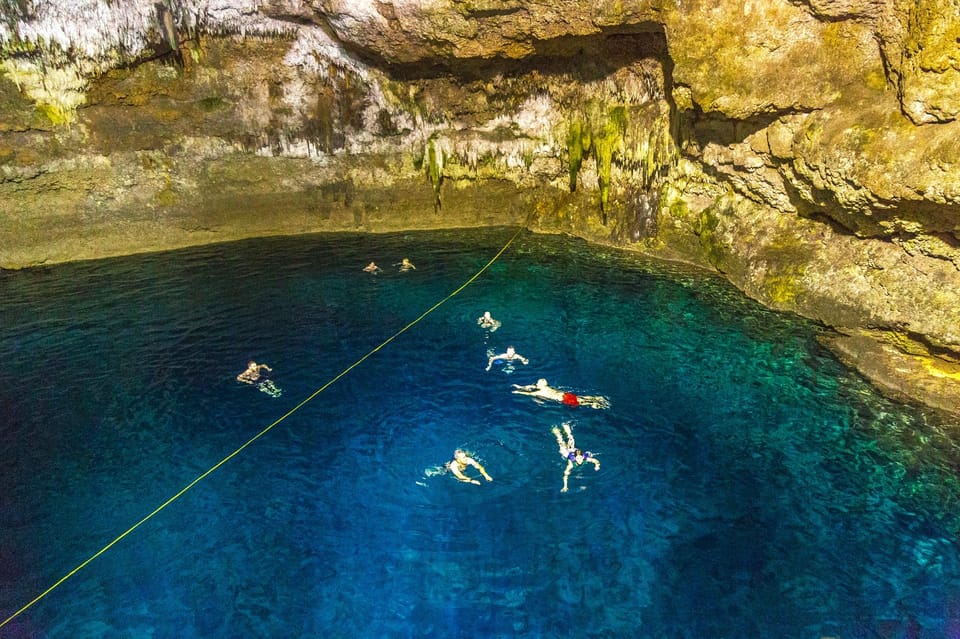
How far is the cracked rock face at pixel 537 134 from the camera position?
53.6 ft

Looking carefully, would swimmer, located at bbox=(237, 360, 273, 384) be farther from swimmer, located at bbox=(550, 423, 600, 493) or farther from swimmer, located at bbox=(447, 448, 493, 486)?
swimmer, located at bbox=(550, 423, 600, 493)

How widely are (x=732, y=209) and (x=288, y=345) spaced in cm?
1527

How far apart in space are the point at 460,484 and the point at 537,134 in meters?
17.9

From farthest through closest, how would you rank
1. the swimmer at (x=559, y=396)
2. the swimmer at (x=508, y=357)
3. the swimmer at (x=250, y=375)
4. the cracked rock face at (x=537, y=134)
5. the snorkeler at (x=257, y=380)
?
the swimmer at (x=508, y=357) → the swimmer at (x=250, y=375) → the snorkeler at (x=257, y=380) → the cracked rock face at (x=537, y=134) → the swimmer at (x=559, y=396)

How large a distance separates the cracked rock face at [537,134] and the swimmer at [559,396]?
7.22 meters

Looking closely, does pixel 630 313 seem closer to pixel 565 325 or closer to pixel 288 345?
pixel 565 325

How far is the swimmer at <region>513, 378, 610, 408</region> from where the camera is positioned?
1574cm

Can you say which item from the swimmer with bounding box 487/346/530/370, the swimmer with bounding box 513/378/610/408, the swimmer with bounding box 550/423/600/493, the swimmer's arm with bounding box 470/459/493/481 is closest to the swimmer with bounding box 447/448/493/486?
the swimmer's arm with bounding box 470/459/493/481

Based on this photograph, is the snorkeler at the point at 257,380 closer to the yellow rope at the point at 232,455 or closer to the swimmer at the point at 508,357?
the yellow rope at the point at 232,455

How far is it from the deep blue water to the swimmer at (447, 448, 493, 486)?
223mm

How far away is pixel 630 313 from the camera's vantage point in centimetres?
2036

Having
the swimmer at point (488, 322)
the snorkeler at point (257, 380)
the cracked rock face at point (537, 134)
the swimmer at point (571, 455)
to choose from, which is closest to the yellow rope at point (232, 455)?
the snorkeler at point (257, 380)

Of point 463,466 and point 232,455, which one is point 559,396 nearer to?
point 463,466

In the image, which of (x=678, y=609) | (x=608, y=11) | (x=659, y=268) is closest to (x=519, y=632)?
(x=678, y=609)
